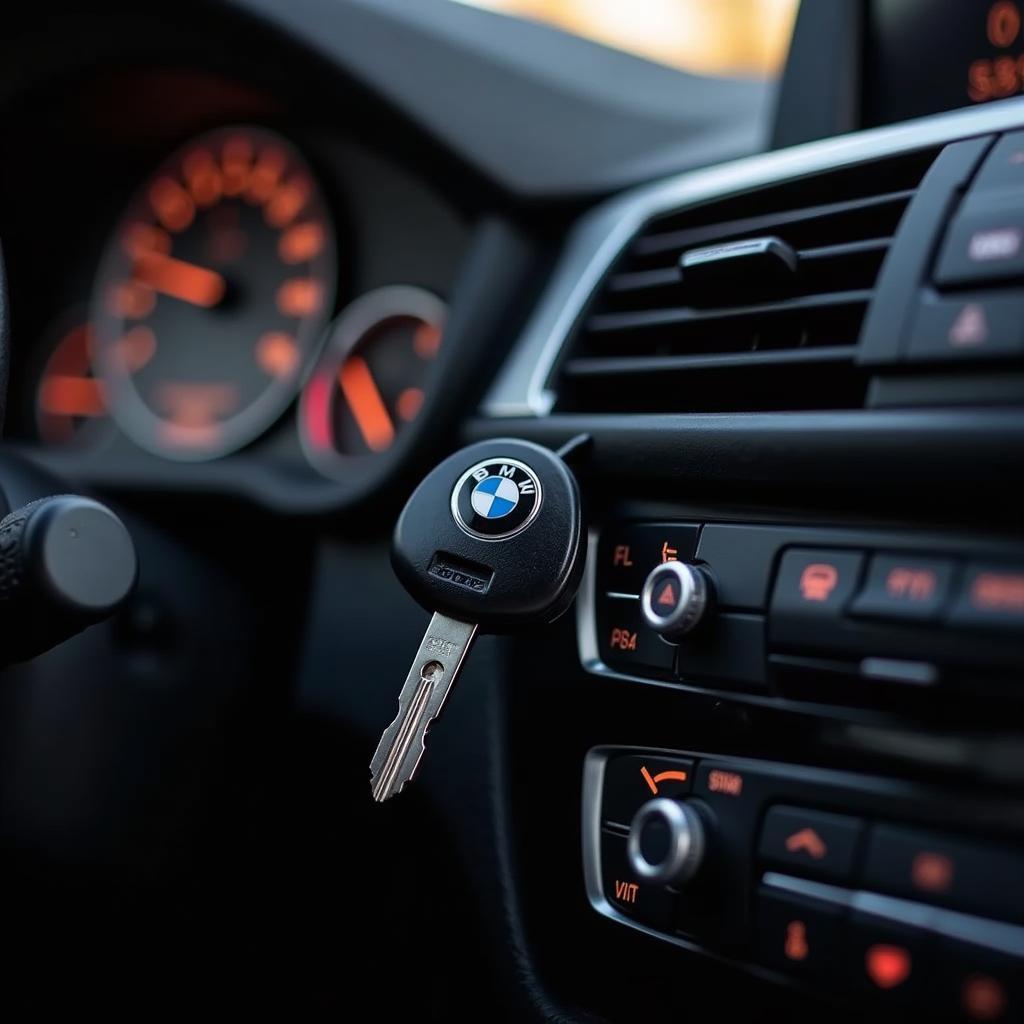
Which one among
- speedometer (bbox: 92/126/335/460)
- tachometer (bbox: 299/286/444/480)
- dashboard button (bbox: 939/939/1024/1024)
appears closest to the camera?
dashboard button (bbox: 939/939/1024/1024)

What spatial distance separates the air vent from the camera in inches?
31.7

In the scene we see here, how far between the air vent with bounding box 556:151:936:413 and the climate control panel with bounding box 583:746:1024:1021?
0.27 metres

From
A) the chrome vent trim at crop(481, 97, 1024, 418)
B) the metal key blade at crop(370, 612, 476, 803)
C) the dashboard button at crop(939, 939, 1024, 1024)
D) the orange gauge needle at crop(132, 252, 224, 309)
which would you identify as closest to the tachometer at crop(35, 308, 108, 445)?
the orange gauge needle at crop(132, 252, 224, 309)

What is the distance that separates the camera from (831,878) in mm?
676

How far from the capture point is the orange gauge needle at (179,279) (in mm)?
1576

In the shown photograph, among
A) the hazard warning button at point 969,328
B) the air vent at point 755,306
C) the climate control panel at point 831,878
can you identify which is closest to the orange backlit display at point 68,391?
the air vent at point 755,306

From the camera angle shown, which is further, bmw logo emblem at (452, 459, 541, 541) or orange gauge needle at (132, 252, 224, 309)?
orange gauge needle at (132, 252, 224, 309)

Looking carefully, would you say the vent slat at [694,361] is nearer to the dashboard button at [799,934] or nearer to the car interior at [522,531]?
the car interior at [522,531]

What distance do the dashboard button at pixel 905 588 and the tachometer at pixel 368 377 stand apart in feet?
2.57

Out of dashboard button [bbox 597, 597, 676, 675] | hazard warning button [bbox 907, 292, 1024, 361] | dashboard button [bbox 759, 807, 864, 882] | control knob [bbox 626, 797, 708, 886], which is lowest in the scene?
control knob [bbox 626, 797, 708, 886]

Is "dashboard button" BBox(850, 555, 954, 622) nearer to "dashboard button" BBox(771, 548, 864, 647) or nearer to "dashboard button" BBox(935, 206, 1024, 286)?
"dashboard button" BBox(771, 548, 864, 647)

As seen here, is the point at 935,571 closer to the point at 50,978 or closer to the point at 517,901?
the point at 517,901

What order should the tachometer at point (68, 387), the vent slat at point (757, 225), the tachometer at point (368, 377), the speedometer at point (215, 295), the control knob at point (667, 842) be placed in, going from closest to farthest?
the control knob at point (667, 842), the vent slat at point (757, 225), the tachometer at point (368, 377), the speedometer at point (215, 295), the tachometer at point (68, 387)

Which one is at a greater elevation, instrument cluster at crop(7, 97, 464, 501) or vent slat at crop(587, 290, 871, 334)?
instrument cluster at crop(7, 97, 464, 501)
